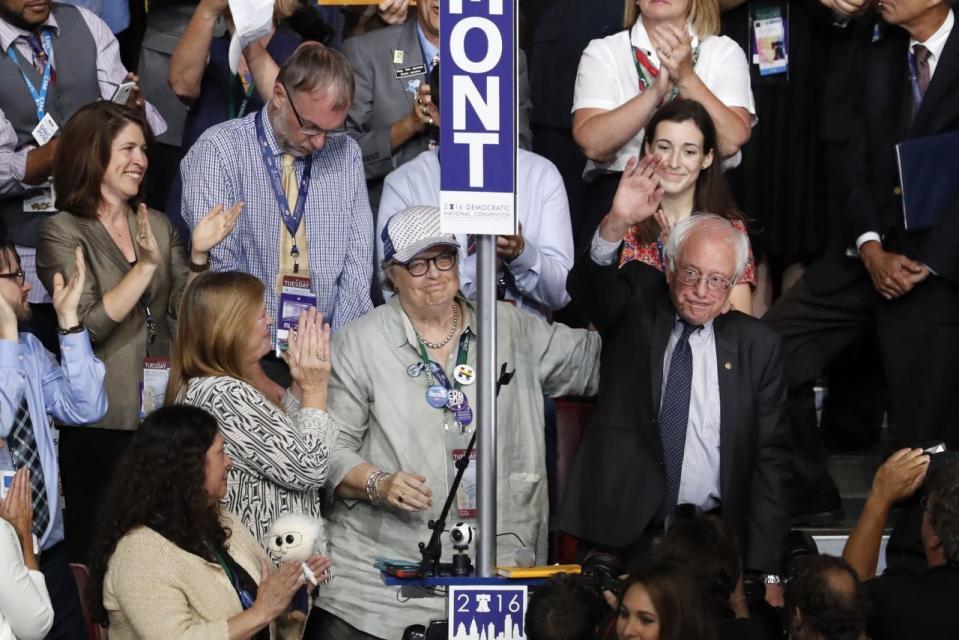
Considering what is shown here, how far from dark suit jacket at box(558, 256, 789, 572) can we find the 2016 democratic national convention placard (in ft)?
3.45

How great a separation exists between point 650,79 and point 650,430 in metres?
1.96

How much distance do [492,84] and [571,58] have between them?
3368 millimetres

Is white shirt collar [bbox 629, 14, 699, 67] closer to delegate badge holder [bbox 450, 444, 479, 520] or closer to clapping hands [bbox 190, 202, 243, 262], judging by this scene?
clapping hands [bbox 190, 202, 243, 262]

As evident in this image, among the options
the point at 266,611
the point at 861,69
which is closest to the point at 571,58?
the point at 861,69

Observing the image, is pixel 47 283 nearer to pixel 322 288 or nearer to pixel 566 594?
pixel 322 288

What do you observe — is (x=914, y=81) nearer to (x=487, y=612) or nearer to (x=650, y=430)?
(x=650, y=430)

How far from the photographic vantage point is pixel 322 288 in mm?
6984

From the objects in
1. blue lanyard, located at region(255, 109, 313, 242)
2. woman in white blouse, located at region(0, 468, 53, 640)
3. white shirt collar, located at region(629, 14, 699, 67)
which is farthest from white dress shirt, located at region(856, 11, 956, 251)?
woman in white blouse, located at region(0, 468, 53, 640)

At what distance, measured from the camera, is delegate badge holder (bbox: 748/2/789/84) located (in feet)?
26.3

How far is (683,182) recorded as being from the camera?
682 centimetres

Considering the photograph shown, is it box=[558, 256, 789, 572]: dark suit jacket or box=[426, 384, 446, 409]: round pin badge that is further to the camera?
box=[426, 384, 446, 409]: round pin badge

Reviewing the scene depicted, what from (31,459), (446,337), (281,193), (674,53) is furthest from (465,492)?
(674,53)

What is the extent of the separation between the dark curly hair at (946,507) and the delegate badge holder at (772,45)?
3.22 metres

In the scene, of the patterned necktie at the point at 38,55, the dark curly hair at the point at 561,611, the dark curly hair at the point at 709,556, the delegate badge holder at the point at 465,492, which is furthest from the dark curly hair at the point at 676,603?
the patterned necktie at the point at 38,55
